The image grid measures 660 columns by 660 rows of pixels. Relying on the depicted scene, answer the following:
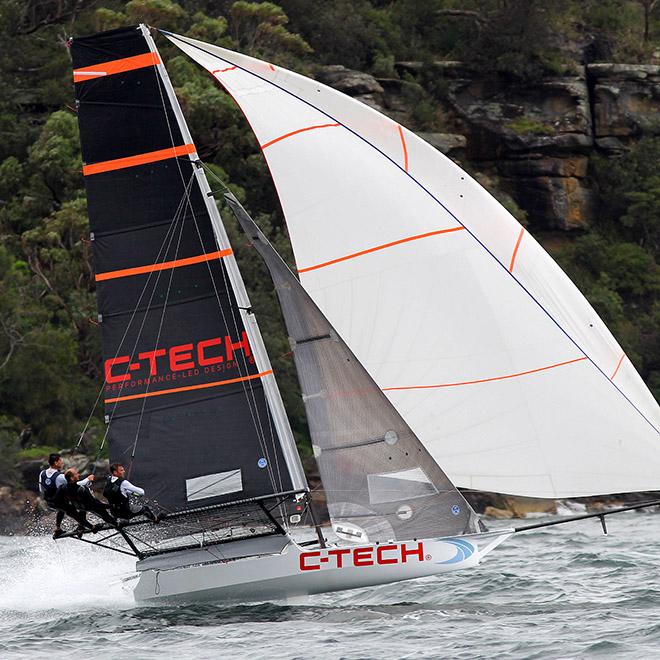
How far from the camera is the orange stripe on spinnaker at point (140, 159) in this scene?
13969mm

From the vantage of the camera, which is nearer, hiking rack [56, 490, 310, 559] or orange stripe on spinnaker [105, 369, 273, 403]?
hiking rack [56, 490, 310, 559]

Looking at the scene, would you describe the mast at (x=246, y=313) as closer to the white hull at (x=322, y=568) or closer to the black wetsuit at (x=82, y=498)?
the white hull at (x=322, y=568)

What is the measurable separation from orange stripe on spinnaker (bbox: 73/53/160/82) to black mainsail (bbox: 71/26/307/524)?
0.01 meters

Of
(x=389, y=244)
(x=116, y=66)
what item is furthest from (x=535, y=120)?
(x=116, y=66)

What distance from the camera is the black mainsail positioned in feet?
45.8

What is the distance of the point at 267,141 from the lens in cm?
1402

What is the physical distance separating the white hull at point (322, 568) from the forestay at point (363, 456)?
335 mm

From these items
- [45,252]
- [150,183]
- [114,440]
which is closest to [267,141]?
[150,183]

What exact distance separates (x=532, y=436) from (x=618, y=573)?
3.19 metres

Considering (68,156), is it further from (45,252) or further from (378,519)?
(378,519)

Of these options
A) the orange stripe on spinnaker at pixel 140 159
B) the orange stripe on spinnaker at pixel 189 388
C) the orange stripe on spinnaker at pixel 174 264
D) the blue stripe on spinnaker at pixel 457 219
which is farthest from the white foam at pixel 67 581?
the blue stripe on spinnaker at pixel 457 219

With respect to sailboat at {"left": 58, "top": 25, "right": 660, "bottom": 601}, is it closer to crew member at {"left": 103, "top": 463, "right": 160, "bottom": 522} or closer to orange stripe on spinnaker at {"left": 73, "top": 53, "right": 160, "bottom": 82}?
orange stripe on spinnaker at {"left": 73, "top": 53, "right": 160, "bottom": 82}

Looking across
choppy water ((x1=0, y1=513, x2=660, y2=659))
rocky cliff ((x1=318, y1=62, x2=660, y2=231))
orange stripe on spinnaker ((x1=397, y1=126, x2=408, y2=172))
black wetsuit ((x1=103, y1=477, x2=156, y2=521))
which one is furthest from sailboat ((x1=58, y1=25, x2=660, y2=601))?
rocky cliff ((x1=318, y1=62, x2=660, y2=231))

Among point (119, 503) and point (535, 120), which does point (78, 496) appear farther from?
point (535, 120)
